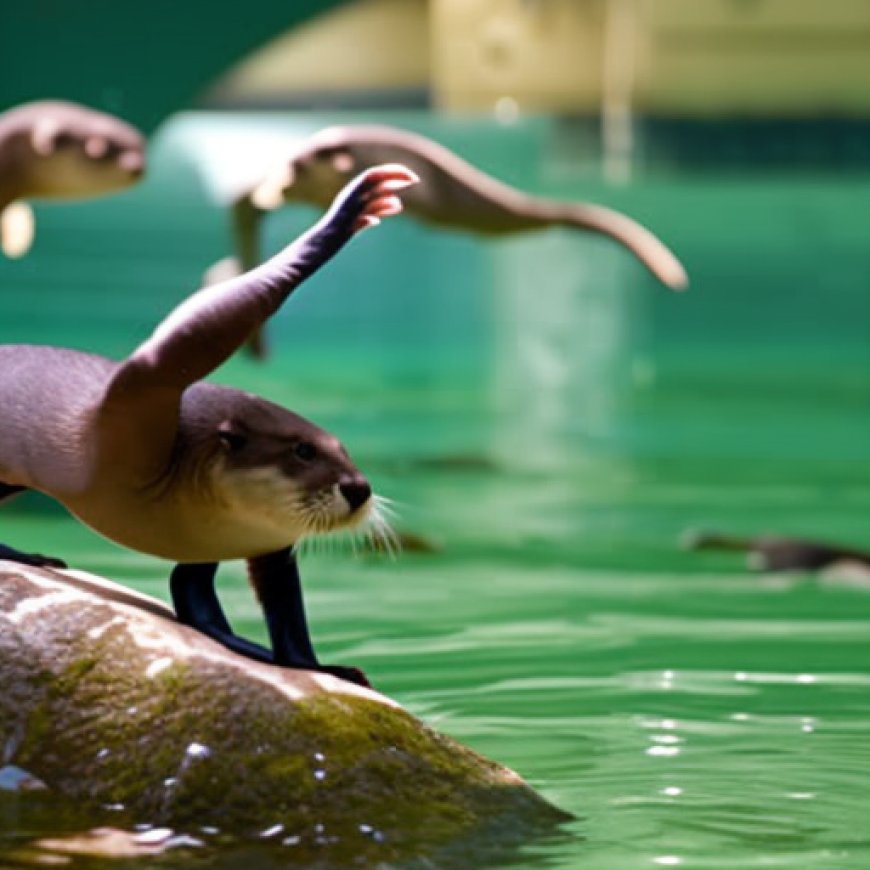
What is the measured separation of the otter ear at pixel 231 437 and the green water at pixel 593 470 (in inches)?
17.3

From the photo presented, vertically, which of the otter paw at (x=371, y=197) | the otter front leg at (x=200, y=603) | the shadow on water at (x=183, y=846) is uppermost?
the otter paw at (x=371, y=197)

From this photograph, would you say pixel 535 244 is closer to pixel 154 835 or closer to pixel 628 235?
pixel 628 235

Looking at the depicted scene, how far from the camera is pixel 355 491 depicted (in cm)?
288

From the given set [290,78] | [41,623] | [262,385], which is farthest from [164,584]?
[290,78]

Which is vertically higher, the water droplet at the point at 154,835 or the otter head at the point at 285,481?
the otter head at the point at 285,481

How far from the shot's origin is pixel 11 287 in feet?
35.8

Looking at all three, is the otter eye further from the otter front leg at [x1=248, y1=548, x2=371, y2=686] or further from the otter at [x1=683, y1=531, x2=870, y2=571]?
the otter at [x1=683, y1=531, x2=870, y2=571]

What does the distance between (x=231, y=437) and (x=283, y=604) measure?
21cm

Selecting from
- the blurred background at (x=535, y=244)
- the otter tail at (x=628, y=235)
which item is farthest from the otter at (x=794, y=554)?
the blurred background at (x=535, y=244)

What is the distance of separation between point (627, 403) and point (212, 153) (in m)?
2.14

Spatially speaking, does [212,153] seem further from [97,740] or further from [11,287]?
[97,740]

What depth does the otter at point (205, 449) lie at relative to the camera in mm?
2760

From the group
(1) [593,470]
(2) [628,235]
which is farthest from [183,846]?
(1) [593,470]

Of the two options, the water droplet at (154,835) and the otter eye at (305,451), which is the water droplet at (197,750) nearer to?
the water droplet at (154,835)
